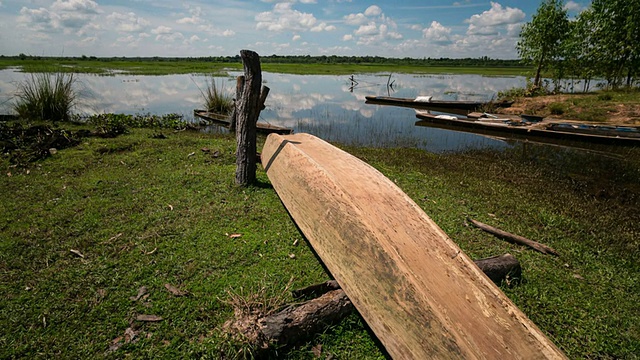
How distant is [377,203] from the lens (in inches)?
117

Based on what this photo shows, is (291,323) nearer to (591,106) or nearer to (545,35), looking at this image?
(591,106)

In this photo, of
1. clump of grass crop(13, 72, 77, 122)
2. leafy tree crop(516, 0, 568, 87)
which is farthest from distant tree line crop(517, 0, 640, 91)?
clump of grass crop(13, 72, 77, 122)

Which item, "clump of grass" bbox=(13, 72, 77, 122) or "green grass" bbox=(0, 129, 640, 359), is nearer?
"green grass" bbox=(0, 129, 640, 359)

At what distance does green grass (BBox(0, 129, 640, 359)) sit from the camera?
245 cm

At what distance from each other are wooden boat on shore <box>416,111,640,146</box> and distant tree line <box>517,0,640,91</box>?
34.1 feet

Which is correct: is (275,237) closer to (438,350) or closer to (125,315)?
Result: (125,315)

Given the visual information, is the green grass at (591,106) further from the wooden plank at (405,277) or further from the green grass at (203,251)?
the wooden plank at (405,277)

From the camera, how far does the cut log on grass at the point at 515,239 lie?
3.84 metres

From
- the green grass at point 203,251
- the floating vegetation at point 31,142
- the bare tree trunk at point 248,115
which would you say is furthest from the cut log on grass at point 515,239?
the floating vegetation at point 31,142

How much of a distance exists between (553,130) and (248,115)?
1201cm

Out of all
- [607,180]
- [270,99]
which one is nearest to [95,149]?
[607,180]

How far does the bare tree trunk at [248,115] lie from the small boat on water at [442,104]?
56.5ft

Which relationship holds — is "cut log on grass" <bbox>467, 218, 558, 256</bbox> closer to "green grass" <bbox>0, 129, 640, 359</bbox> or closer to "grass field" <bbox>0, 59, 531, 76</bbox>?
"green grass" <bbox>0, 129, 640, 359</bbox>

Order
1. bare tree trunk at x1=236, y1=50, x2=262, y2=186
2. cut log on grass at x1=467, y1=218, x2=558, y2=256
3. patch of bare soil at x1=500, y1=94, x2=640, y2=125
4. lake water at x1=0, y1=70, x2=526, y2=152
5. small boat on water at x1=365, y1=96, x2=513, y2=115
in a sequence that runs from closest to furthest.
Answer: cut log on grass at x1=467, y1=218, x2=558, y2=256, bare tree trunk at x1=236, y1=50, x2=262, y2=186, lake water at x1=0, y1=70, x2=526, y2=152, patch of bare soil at x1=500, y1=94, x2=640, y2=125, small boat on water at x1=365, y1=96, x2=513, y2=115
